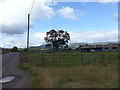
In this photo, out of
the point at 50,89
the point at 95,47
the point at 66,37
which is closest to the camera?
the point at 50,89

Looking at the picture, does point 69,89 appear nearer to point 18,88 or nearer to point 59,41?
point 18,88

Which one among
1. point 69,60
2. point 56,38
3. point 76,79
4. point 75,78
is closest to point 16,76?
point 75,78

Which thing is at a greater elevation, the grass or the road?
the grass

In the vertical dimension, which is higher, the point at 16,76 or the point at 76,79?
the point at 76,79

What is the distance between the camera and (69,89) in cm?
870

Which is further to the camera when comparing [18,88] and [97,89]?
[18,88]

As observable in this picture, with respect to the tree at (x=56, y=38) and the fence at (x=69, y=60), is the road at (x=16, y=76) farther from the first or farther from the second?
the tree at (x=56, y=38)

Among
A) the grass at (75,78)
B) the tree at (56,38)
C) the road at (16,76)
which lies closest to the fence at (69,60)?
the road at (16,76)

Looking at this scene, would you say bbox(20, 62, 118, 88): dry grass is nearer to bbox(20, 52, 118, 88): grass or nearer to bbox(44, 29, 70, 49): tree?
bbox(20, 52, 118, 88): grass

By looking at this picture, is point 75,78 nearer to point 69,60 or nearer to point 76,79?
point 76,79

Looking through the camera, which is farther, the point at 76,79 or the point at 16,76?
the point at 16,76

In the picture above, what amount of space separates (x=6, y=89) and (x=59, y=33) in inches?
4474

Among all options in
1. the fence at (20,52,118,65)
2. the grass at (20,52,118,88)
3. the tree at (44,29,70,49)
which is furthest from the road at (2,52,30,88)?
the tree at (44,29,70,49)

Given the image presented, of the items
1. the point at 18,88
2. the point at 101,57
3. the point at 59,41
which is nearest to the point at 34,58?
the point at 101,57
